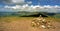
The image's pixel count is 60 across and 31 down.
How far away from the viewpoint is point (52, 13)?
1.43 metres

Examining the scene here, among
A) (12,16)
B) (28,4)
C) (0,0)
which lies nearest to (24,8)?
(28,4)

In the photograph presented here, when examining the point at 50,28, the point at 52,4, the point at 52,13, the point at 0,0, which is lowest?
the point at 50,28

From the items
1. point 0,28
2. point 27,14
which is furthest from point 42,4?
point 0,28

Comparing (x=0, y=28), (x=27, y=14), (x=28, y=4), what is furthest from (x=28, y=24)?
(x=0, y=28)

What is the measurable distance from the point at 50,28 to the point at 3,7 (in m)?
0.62

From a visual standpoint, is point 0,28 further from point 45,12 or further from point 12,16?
point 45,12

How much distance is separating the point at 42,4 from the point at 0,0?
516 millimetres

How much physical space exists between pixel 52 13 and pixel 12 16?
0.49 metres

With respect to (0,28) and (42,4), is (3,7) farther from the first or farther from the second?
(42,4)

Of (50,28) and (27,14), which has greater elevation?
(27,14)

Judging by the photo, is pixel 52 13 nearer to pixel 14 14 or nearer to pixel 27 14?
pixel 27 14

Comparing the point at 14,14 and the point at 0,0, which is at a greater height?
the point at 0,0

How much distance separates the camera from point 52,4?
142 centimetres

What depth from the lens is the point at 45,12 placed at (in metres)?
1.44
